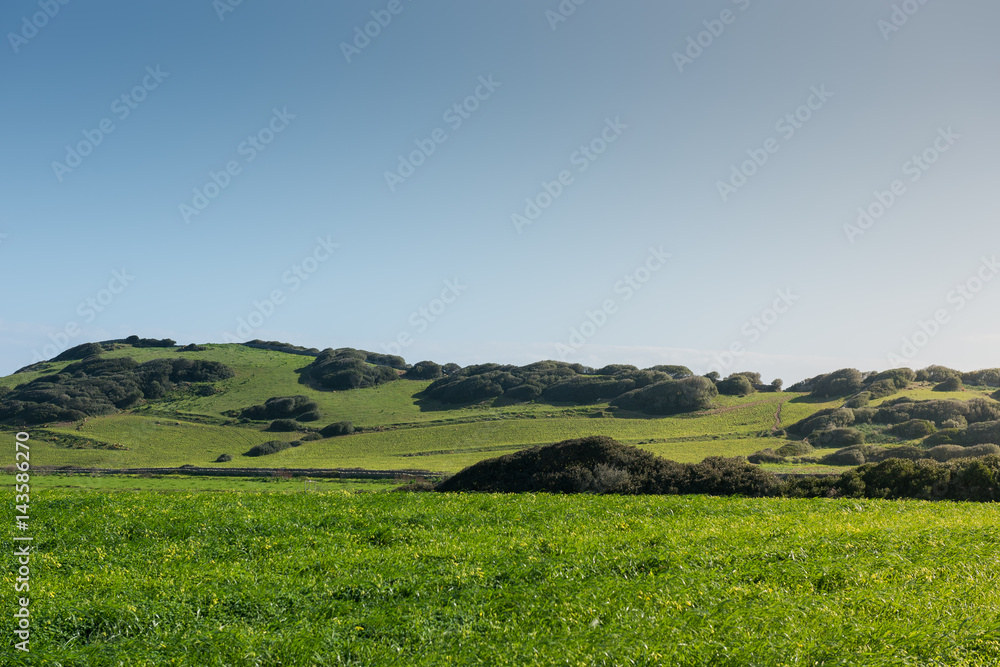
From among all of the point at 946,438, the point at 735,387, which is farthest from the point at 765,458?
the point at 735,387

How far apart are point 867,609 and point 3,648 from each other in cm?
1196

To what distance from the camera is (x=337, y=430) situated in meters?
83.4

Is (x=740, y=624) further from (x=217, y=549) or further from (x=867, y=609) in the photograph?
(x=217, y=549)

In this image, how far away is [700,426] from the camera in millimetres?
72500

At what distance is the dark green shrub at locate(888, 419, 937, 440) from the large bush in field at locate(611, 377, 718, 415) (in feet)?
87.5

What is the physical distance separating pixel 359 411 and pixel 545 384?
30.9 meters

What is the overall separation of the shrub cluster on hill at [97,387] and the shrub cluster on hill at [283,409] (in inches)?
934

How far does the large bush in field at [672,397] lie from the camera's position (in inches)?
3312

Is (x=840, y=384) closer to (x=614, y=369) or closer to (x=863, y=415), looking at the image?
(x=863, y=415)

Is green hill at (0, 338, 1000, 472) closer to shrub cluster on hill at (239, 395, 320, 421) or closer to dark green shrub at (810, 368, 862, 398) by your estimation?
shrub cluster on hill at (239, 395, 320, 421)

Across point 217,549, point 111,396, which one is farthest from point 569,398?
point 217,549

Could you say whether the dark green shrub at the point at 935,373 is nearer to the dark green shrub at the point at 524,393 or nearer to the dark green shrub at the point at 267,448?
the dark green shrub at the point at 524,393

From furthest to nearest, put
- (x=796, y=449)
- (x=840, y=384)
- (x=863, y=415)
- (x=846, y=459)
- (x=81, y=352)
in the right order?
(x=81, y=352), (x=840, y=384), (x=863, y=415), (x=796, y=449), (x=846, y=459)

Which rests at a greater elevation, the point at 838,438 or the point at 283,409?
the point at 283,409
